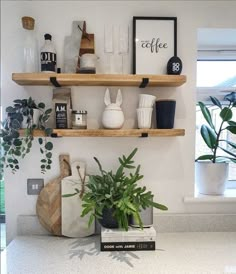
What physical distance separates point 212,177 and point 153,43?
87 cm

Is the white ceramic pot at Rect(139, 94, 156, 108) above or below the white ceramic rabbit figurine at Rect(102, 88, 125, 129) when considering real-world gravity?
above

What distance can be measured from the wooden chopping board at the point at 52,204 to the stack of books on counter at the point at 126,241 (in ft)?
1.05

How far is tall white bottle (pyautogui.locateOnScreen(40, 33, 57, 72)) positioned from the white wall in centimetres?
8

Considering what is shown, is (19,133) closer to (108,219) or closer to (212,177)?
(108,219)

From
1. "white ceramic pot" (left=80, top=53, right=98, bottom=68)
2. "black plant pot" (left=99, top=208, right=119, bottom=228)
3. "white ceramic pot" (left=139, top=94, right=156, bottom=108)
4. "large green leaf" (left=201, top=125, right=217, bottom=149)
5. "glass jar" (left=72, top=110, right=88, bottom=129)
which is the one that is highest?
"white ceramic pot" (left=80, top=53, right=98, bottom=68)

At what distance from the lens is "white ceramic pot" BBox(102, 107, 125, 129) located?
1.32 meters

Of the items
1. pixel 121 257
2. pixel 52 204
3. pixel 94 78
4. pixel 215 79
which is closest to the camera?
pixel 121 257

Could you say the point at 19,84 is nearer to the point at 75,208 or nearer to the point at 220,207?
the point at 75,208

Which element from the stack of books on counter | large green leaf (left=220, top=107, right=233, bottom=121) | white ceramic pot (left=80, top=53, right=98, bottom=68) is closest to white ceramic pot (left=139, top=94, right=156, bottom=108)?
white ceramic pot (left=80, top=53, right=98, bottom=68)

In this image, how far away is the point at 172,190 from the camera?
1.50 m

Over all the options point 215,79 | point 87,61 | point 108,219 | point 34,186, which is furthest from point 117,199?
point 215,79

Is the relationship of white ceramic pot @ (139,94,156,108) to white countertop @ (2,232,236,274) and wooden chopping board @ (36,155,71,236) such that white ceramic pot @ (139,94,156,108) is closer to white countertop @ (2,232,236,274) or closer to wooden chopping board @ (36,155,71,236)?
wooden chopping board @ (36,155,71,236)

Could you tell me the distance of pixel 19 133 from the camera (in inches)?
51.7

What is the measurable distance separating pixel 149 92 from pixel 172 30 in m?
0.38
